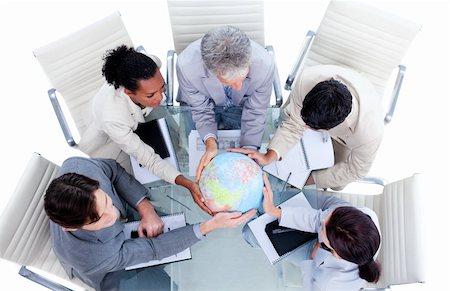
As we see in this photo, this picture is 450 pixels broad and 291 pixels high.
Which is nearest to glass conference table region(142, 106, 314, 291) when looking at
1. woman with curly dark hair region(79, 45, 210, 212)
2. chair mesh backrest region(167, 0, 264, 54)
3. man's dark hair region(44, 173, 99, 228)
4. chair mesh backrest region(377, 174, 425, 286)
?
woman with curly dark hair region(79, 45, 210, 212)

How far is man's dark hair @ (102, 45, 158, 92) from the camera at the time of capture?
2.07m

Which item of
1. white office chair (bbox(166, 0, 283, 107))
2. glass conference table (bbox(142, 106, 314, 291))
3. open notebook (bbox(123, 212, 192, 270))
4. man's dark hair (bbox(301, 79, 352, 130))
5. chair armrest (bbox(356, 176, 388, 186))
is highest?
white office chair (bbox(166, 0, 283, 107))

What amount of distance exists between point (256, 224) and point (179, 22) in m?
1.44

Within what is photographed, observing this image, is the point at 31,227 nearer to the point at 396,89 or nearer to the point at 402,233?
the point at 402,233

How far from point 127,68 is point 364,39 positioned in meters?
1.53

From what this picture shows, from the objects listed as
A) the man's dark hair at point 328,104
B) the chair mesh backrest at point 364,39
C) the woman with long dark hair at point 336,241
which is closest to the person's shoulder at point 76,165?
the woman with long dark hair at point 336,241

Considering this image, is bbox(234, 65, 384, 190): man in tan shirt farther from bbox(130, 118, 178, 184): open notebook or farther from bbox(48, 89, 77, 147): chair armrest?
bbox(48, 89, 77, 147): chair armrest

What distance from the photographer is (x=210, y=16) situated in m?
2.77

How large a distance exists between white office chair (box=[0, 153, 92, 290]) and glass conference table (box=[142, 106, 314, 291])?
0.60 m

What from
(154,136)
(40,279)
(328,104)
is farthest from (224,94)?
(40,279)

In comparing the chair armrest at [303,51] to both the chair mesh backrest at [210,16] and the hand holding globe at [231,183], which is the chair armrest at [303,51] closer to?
the chair mesh backrest at [210,16]

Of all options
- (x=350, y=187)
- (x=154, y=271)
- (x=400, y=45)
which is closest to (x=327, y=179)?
(x=350, y=187)

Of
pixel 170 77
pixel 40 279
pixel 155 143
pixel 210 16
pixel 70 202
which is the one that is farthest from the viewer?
pixel 170 77

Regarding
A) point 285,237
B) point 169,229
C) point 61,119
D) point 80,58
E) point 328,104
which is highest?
point 80,58
